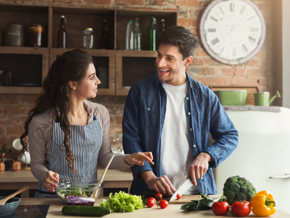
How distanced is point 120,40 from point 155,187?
6.55 feet

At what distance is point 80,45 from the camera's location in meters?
3.04

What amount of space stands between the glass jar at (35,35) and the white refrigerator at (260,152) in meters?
1.81

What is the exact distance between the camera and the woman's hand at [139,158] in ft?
4.50

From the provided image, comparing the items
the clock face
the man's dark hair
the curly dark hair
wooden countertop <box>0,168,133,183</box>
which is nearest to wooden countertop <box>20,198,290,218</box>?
the curly dark hair

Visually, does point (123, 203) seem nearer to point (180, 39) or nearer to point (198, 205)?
point (198, 205)

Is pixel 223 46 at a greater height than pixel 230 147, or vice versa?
pixel 223 46

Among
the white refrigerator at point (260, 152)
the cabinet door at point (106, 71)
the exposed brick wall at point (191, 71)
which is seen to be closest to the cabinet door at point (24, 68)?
the exposed brick wall at point (191, 71)

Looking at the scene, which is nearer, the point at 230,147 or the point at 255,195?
the point at 255,195

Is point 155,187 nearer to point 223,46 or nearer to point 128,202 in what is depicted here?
point 128,202

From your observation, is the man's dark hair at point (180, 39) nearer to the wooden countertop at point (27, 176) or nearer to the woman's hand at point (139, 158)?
the woman's hand at point (139, 158)

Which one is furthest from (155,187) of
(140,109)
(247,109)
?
(247,109)

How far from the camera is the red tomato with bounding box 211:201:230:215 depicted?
3.93 ft

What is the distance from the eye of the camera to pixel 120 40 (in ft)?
10.2

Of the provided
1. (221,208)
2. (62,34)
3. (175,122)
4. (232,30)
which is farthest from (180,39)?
(232,30)
